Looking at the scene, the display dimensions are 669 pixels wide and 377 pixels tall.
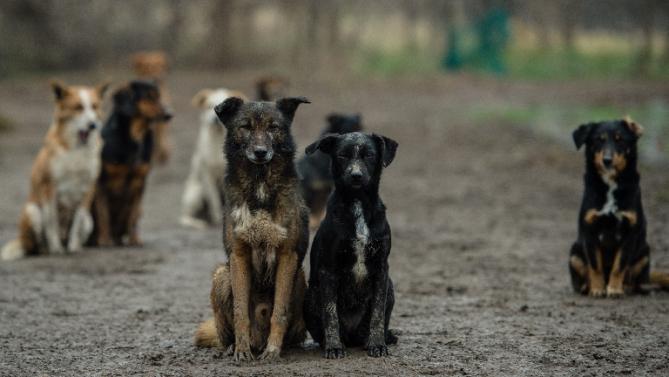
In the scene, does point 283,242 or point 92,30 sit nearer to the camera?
point 283,242

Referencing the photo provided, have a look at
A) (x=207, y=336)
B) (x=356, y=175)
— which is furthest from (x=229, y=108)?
(x=207, y=336)

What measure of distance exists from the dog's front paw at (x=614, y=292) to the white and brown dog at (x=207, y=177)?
604 cm

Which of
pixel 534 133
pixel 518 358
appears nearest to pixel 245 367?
pixel 518 358

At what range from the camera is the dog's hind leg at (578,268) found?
7.72 metres

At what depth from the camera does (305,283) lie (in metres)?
6.14

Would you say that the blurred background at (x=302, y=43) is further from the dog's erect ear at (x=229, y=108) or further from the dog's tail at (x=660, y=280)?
the dog's erect ear at (x=229, y=108)

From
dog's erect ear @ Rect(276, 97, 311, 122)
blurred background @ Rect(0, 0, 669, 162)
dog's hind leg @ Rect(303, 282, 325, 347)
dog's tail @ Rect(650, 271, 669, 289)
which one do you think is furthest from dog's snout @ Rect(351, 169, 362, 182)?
blurred background @ Rect(0, 0, 669, 162)

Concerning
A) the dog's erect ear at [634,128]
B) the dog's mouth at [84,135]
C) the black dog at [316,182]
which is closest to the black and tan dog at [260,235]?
the dog's erect ear at [634,128]

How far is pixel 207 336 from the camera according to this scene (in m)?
6.28

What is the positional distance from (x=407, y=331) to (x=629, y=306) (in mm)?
1823

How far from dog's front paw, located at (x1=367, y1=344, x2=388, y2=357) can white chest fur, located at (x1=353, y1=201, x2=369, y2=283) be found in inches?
16.0

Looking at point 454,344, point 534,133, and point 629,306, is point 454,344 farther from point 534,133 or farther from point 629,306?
point 534,133

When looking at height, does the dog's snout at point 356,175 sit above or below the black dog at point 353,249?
above

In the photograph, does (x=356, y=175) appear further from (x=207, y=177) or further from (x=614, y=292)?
(x=207, y=177)
